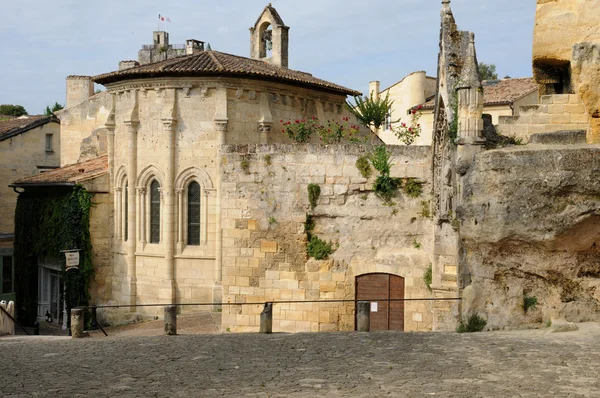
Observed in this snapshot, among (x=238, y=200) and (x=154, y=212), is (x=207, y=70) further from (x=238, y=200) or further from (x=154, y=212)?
(x=238, y=200)

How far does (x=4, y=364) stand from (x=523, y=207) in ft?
25.4

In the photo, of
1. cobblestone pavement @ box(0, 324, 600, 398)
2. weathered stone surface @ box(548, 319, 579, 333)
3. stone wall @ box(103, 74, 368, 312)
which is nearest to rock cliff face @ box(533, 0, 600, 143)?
weathered stone surface @ box(548, 319, 579, 333)

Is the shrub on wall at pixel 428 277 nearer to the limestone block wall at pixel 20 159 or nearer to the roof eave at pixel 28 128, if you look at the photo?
the limestone block wall at pixel 20 159

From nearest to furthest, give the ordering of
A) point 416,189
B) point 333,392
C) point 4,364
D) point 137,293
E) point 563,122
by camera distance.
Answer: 1. point 333,392
2. point 4,364
3. point 563,122
4. point 416,189
5. point 137,293

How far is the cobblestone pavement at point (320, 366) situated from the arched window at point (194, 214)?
11.0m

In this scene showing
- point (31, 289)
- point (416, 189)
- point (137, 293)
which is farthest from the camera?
point (31, 289)

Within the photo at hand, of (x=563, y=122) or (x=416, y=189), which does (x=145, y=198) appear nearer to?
(x=416, y=189)

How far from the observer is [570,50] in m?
12.9

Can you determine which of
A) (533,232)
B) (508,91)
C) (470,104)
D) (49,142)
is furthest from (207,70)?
(49,142)

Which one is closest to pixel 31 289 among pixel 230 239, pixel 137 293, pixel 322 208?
pixel 137 293

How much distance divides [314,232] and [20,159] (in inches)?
946

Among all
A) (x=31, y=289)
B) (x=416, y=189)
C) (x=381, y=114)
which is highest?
(x=381, y=114)

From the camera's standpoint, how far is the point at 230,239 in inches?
661

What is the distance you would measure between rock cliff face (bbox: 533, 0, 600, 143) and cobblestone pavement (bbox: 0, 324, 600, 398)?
3.82 meters
